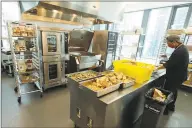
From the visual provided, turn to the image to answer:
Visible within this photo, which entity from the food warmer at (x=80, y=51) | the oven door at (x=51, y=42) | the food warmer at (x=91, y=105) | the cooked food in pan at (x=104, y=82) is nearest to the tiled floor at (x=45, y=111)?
the food warmer at (x=91, y=105)

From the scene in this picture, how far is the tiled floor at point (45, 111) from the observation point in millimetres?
1940

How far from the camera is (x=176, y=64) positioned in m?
1.95

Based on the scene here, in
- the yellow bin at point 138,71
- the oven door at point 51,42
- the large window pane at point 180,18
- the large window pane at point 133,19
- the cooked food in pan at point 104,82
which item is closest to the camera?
the cooked food in pan at point 104,82

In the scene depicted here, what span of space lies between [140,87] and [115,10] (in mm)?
2327

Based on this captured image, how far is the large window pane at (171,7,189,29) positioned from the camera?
158 inches

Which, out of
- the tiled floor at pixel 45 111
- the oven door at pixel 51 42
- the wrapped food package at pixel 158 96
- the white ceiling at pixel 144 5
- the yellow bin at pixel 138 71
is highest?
the white ceiling at pixel 144 5

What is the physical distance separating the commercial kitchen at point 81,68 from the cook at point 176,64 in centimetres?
18

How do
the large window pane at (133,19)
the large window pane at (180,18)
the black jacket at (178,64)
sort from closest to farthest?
the black jacket at (178,64), the large window pane at (180,18), the large window pane at (133,19)

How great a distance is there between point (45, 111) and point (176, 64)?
8.39 feet

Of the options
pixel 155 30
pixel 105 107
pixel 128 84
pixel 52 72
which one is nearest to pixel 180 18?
pixel 155 30


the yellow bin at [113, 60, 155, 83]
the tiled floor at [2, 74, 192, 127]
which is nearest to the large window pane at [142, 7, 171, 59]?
the tiled floor at [2, 74, 192, 127]

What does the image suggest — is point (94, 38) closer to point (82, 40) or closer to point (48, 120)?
Result: point (82, 40)

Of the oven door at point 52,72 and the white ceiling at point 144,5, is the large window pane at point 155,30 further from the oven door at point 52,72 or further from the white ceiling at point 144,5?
the oven door at point 52,72

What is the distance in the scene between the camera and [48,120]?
1998 mm
